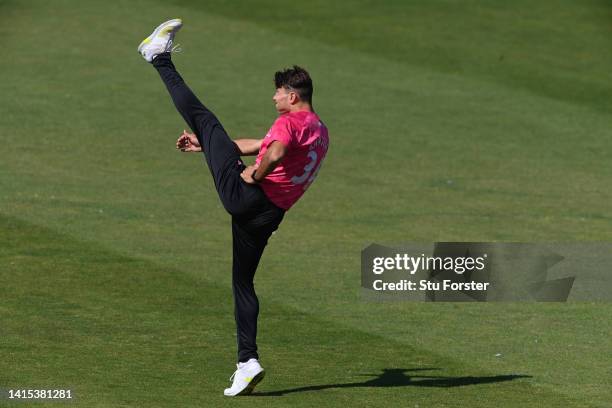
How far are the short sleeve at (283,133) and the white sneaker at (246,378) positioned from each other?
1.75 m

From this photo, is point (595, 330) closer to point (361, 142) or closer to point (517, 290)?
point (517, 290)

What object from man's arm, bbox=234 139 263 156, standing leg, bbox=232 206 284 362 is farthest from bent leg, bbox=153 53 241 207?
standing leg, bbox=232 206 284 362

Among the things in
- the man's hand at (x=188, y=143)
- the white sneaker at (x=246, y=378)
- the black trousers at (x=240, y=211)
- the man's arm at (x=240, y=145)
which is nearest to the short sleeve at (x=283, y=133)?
the black trousers at (x=240, y=211)

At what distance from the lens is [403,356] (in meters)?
12.0

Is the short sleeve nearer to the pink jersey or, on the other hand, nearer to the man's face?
the pink jersey

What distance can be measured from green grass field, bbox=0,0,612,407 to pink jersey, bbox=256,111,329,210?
1.60 meters

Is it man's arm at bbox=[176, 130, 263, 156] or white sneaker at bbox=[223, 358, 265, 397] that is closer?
white sneaker at bbox=[223, 358, 265, 397]

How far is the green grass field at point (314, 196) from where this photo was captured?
1136cm

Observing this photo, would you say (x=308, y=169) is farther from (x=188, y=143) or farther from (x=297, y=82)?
(x=188, y=143)

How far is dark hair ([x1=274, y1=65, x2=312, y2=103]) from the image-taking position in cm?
1048

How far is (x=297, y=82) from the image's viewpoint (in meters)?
10.5

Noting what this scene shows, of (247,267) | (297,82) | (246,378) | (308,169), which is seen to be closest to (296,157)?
(308,169)

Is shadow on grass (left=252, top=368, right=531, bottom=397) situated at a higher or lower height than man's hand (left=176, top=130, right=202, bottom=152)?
lower

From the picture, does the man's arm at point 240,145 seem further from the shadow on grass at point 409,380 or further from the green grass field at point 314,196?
the shadow on grass at point 409,380
